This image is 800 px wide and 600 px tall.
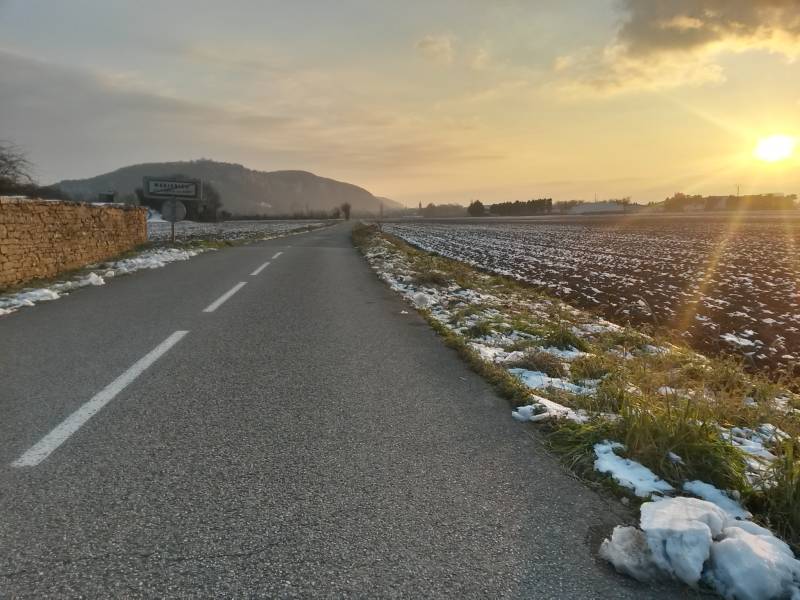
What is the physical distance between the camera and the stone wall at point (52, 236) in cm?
1059

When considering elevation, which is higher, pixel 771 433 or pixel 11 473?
pixel 11 473

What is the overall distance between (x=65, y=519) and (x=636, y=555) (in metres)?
2.74

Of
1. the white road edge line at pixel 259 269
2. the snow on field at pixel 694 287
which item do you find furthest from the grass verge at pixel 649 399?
the white road edge line at pixel 259 269

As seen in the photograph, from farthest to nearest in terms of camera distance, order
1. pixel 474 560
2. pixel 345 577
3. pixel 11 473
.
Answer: pixel 11 473
pixel 474 560
pixel 345 577

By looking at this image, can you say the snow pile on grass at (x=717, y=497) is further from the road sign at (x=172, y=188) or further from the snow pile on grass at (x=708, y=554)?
the road sign at (x=172, y=188)

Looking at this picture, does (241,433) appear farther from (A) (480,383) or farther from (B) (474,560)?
(A) (480,383)

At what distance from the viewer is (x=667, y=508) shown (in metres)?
2.50

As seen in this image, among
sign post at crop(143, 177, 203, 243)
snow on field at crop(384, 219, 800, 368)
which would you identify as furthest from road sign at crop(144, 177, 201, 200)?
snow on field at crop(384, 219, 800, 368)

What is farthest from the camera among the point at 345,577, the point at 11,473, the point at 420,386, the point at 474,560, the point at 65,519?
the point at 420,386

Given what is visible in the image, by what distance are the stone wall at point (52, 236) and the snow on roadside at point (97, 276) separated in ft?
2.39

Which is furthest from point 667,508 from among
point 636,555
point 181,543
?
point 181,543

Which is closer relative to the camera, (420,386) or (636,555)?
(636,555)

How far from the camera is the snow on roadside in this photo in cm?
853

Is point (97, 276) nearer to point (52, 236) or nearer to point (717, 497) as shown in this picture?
point (52, 236)
